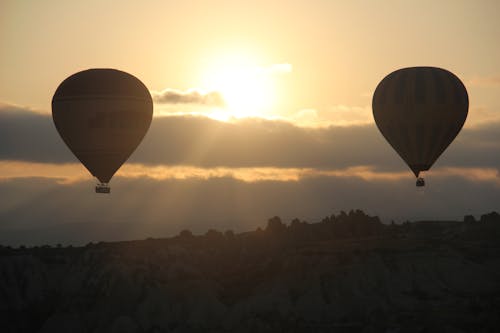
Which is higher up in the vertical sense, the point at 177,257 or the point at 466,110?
the point at 466,110

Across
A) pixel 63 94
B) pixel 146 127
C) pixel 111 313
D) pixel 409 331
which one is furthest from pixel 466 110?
pixel 111 313

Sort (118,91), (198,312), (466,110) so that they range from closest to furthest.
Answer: (118,91) → (466,110) → (198,312)

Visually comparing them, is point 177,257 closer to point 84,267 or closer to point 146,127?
point 84,267

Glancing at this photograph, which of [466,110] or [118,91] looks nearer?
[118,91]

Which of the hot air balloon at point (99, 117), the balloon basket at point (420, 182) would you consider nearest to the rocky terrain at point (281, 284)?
the balloon basket at point (420, 182)

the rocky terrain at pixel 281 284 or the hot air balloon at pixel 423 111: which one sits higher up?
the hot air balloon at pixel 423 111

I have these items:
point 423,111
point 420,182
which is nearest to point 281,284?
point 420,182

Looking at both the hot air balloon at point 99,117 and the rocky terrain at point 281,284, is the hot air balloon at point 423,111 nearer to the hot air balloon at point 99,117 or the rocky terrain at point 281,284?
the rocky terrain at point 281,284
